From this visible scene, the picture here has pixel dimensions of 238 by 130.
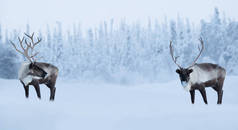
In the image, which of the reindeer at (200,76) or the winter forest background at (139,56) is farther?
the winter forest background at (139,56)

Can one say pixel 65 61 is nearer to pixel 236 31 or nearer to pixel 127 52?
pixel 127 52

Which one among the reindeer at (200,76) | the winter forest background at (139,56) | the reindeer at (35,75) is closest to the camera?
the reindeer at (200,76)

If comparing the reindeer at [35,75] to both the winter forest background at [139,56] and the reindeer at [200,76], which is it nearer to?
the reindeer at [200,76]

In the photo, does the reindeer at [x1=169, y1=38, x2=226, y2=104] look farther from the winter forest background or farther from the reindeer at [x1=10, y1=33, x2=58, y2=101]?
the winter forest background

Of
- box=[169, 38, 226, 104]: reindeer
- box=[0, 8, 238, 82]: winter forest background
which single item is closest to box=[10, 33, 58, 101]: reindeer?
box=[169, 38, 226, 104]: reindeer

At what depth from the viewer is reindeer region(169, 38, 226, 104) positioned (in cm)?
704

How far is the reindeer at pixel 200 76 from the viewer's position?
23.1 ft

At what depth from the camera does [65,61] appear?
43.4 m

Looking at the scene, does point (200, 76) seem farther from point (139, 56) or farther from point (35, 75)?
point (139, 56)

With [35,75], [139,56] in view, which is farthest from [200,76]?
[139,56]

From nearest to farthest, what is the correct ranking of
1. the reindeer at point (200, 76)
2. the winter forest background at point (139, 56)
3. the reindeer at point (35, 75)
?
the reindeer at point (200, 76) → the reindeer at point (35, 75) → the winter forest background at point (139, 56)

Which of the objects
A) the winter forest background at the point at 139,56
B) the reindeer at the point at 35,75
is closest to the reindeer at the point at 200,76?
the reindeer at the point at 35,75

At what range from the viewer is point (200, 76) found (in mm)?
7617

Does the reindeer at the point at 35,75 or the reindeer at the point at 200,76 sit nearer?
the reindeer at the point at 200,76
